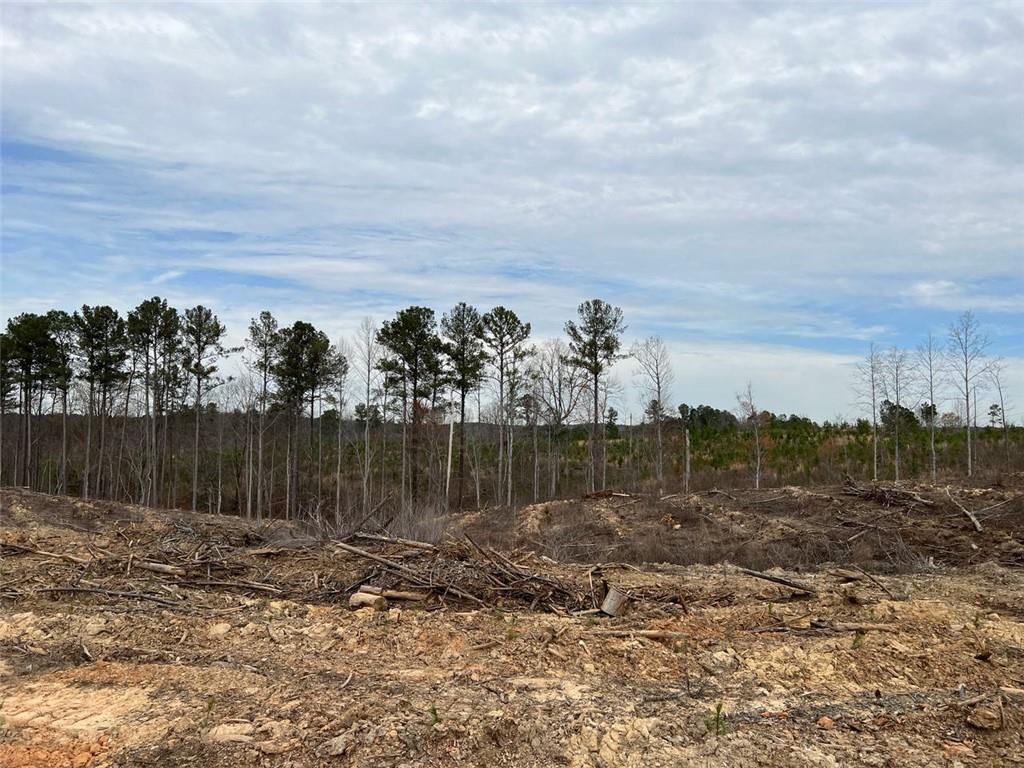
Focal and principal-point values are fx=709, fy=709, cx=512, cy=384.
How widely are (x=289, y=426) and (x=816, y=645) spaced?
3339 centimetres

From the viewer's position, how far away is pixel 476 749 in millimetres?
4305

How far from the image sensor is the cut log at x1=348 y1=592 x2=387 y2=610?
752 cm

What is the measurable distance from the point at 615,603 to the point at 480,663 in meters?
1.91

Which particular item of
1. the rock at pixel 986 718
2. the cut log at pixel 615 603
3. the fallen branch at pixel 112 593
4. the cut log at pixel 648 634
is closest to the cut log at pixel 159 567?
the fallen branch at pixel 112 593

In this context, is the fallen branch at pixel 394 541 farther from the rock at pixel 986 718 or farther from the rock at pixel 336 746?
the rock at pixel 986 718

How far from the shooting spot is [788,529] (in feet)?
52.2

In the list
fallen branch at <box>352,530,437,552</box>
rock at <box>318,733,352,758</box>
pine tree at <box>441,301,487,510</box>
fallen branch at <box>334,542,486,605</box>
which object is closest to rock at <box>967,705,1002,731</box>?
rock at <box>318,733,352,758</box>

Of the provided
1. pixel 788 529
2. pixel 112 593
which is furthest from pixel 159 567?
pixel 788 529

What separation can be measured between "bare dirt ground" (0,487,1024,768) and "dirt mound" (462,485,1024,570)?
2205mm

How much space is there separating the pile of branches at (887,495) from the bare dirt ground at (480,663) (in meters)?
5.49

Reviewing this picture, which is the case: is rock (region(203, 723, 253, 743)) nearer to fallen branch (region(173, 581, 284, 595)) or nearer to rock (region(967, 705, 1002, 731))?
fallen branch (region(173, 581, 284, 595))

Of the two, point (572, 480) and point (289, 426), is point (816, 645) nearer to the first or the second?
point (289, 426)

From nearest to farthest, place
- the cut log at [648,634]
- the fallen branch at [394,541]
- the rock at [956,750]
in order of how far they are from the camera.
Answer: the rock at [956,750], the cut log at [648,634], the fallen branch at [394,541]

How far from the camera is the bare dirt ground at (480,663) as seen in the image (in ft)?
14.3
